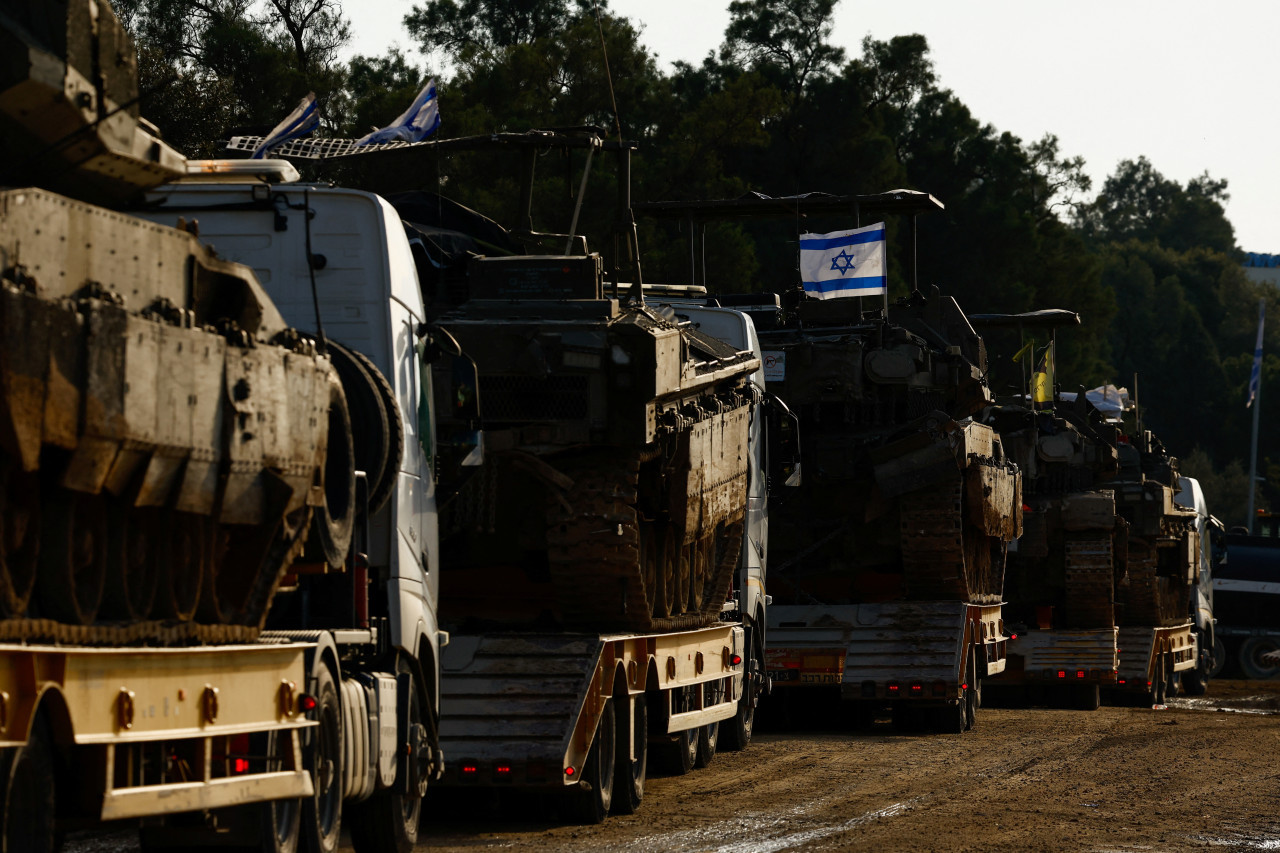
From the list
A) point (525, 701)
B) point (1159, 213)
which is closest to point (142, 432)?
point (525, 701)

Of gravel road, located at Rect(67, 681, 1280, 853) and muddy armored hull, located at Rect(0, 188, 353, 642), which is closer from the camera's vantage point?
muddy armored hull, located at Rect(0, 188, 353, 642)

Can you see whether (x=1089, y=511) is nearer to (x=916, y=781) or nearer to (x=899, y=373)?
(x=899, y=373)

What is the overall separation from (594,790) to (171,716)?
5395 mm

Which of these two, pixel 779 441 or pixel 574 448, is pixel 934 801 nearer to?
pixel 574 448

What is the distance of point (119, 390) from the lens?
698cm

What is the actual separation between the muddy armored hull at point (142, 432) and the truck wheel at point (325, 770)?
781 millimetres

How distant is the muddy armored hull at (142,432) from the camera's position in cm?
663

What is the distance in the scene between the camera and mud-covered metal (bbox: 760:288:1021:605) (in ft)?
73.0

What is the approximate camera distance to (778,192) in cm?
5088

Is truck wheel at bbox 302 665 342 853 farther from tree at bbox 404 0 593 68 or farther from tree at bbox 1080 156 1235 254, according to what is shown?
tree at bbox 1080 156 1235 254

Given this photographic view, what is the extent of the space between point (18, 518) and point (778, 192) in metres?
44.8

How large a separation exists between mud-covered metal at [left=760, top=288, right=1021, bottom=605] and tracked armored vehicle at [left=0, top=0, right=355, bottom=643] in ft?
45.8

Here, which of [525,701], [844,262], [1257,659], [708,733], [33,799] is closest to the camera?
[33,799]

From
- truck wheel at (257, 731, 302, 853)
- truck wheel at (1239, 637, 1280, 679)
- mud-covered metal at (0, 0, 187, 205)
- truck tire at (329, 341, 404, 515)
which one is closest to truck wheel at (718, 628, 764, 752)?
truck tire at (329, 341, 404, 515)
